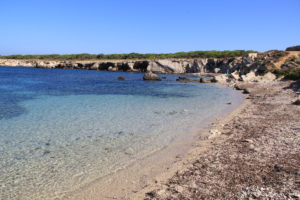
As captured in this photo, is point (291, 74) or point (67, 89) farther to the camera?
point (291, 74)

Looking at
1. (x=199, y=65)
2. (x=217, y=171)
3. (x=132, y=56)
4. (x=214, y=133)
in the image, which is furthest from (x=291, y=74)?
(x=132, y=56)

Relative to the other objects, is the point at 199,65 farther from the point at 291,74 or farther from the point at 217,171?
the point at 217,171

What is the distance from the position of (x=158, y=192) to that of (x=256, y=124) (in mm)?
8327

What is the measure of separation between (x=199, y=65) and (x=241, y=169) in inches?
2930

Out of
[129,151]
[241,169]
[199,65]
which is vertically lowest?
[129,151]

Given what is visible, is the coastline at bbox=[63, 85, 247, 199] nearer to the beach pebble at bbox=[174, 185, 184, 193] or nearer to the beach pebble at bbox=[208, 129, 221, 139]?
the beach pebble at bbox=[208, 129, 221, 139]

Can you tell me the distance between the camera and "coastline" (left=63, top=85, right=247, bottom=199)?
6.20 m

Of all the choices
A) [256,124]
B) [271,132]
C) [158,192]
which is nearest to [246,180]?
[158,192]

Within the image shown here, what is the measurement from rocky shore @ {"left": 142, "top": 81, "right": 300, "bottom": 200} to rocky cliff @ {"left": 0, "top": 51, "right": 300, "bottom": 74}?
45.6 m

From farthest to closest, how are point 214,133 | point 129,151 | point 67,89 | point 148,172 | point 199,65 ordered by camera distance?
point 199,65 → point 67,89 → point 214,133 → point 129,151 → point 148,172

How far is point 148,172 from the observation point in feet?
24.6

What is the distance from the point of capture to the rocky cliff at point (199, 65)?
5494 cm

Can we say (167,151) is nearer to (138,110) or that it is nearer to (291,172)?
(291,172)

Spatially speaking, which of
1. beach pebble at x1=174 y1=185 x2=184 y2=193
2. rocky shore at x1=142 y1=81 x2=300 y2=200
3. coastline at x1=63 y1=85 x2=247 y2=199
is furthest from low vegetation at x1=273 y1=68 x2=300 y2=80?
beach pebble at x1=174 y1=185 x2=184 y2=193
